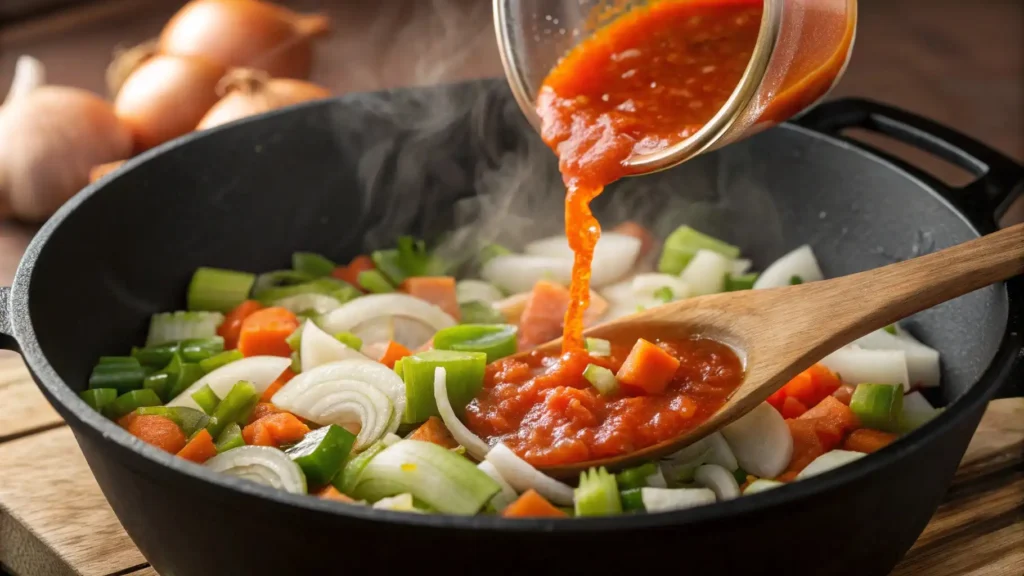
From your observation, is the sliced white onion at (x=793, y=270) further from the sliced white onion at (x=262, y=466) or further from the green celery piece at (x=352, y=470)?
the sliced white onion at (x=262, y=466)

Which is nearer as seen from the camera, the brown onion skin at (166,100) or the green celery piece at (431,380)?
the green celery piece at (431,380)

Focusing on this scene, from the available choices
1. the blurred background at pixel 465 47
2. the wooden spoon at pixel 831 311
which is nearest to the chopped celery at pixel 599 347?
the wooden spoon at pixel 831 311

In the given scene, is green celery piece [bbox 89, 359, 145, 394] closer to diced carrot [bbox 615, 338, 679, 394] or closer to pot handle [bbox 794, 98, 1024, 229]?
diced carrot [bbox 615, 338, 679, 394]

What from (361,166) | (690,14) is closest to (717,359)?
(690,14)

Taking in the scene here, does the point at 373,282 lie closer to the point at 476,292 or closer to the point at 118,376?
the point at 476,292

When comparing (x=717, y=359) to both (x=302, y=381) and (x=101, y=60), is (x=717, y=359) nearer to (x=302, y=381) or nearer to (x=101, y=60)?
(x=302, y=381)

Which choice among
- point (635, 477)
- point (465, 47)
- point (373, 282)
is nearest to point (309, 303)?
point (373, 282)
